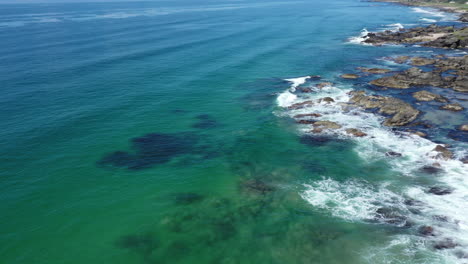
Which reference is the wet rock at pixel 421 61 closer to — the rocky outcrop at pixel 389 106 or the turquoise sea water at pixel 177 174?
the turquoise sea water at pixel 177 174

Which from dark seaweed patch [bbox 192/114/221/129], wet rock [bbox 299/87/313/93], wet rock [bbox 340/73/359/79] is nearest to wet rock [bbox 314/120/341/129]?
wet rock [bbox 299/87/313/93]

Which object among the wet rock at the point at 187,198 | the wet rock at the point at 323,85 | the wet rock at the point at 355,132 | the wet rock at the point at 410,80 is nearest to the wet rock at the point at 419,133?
the wet rock at the point at 355,132

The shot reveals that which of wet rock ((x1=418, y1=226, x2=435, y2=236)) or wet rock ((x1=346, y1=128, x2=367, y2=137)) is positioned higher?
wet rock ((x1=346, y1=128, x2=367, y2=137))

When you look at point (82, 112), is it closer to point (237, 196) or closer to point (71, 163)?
point (71, 163)

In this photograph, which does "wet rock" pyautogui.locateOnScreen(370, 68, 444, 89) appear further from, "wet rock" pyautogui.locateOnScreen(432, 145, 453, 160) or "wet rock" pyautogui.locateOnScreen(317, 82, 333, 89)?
"wet rock" pyautogui.locateOnScreen(432, 145, 453, 160)

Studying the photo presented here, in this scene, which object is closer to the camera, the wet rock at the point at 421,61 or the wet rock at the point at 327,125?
the wet rock at the point at 327,125

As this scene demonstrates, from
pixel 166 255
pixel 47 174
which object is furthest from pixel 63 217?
pixel 166 255

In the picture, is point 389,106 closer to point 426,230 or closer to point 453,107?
point 453,107

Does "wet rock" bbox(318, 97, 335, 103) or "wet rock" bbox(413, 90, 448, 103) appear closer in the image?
"wet rock" bbox(413, 90, 448, 103)
